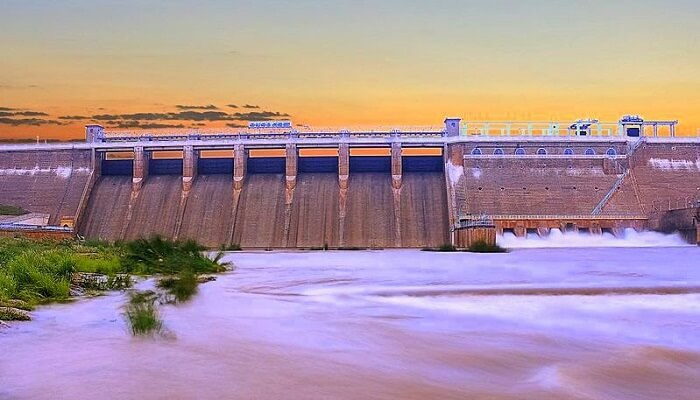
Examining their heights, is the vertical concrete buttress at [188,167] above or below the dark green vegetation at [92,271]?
above

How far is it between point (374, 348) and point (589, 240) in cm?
3906

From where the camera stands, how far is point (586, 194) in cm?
4778

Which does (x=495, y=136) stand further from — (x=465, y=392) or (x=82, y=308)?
(x=465, y=392)

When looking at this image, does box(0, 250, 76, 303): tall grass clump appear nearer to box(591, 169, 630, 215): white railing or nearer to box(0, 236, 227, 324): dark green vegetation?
box(0, 236, 227, 324): dark green vegetation

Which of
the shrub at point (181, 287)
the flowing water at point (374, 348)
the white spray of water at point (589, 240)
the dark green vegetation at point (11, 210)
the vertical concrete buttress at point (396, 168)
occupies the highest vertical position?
the vertical concrete buttress at point (396, 168)

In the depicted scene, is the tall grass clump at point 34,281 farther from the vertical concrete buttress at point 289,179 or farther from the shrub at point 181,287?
the vertical concrete buttress at point 289,179

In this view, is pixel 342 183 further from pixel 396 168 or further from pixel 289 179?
pixel 396 168

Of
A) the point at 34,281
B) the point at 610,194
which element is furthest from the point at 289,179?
the point at 34,281

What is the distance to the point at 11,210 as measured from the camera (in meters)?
48.9

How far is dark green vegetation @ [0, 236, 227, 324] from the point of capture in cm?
1081

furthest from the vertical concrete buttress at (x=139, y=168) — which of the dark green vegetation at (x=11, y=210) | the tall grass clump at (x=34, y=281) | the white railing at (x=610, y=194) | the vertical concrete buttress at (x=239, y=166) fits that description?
the tall grass clump at (x=34, y=281)

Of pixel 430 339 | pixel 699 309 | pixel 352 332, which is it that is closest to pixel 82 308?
pixel 352 332

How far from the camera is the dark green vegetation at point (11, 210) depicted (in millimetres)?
48344

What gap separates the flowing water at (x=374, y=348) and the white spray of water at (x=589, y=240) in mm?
29844
